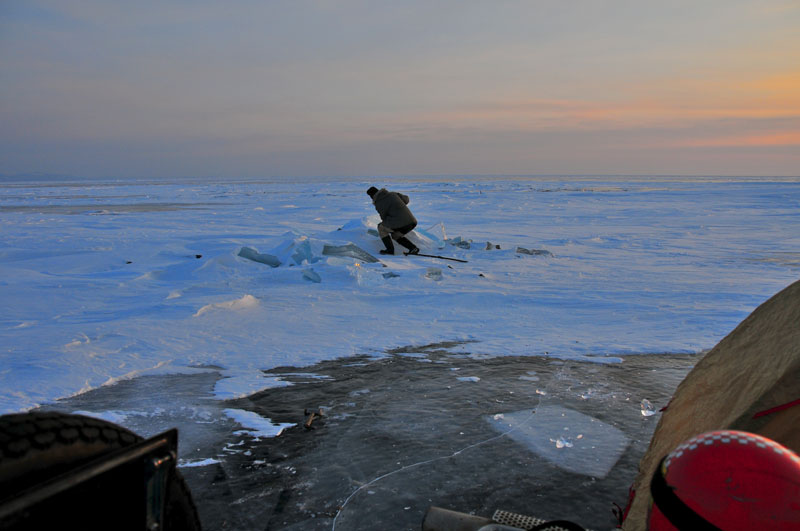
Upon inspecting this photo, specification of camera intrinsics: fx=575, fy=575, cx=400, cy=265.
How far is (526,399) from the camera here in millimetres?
4148

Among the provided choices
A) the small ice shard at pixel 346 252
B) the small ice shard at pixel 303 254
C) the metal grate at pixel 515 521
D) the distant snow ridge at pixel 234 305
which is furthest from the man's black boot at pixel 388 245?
the metal grate at pixel 515 521

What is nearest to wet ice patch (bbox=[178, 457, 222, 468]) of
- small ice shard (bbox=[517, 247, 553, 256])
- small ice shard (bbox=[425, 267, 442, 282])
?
small ice shard (bbox=[425, 267, 442, 282])

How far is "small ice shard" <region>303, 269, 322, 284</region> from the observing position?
8.80 meters

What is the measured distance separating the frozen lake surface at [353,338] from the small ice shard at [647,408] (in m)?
0.06

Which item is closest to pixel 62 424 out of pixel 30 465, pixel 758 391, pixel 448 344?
pixel 30 465

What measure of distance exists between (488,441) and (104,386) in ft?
9.67

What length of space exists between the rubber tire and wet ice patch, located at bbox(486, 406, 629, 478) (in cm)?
220

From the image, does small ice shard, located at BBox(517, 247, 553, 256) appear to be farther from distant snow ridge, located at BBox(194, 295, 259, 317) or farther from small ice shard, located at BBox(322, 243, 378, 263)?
distant snow ridge, located at BBox(194, 295, 259, 317)

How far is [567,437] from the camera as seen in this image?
350cm

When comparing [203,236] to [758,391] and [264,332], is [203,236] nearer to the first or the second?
[264,332]

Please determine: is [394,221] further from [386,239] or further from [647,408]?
[647,408]

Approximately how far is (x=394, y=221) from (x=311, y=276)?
3500 mm

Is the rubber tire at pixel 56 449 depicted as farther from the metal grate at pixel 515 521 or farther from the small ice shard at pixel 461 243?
the small ice shard at pixel 461 243

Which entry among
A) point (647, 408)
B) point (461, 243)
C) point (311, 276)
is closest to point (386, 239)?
point (461, 243)
